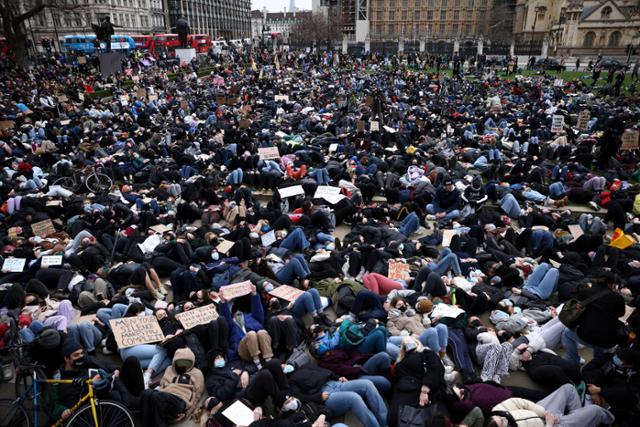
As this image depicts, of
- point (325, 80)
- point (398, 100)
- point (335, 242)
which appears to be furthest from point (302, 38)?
point (335, 242)

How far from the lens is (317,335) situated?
6418 millimetres

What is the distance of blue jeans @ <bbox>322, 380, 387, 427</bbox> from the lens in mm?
5087

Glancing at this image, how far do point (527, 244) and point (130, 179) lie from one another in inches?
469

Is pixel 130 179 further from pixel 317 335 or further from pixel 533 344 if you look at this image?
pixel 533 344

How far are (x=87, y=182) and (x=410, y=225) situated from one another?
9573 millimetres

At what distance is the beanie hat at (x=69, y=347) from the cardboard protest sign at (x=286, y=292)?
9.83 feet

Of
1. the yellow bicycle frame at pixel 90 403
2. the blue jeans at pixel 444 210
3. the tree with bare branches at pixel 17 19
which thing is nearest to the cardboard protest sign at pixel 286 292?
the yellow bicycle frame at pixel 90 403

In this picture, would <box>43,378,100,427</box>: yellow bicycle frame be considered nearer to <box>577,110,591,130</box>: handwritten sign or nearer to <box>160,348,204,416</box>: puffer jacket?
<box>160,348,204,416</box>: puffer jacket

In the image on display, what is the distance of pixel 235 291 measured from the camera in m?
6.96

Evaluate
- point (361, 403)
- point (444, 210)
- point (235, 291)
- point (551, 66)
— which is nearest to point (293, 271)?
point (235, 291)

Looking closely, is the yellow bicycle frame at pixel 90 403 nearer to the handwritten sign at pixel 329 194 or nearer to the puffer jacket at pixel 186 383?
the puffer jacket at pixel 186 383

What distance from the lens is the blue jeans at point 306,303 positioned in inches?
278

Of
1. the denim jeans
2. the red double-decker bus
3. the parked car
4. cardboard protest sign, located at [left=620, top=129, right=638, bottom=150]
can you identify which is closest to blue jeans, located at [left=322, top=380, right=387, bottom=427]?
the denim jeans

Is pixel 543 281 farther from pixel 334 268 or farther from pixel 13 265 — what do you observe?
pixel 13 265
